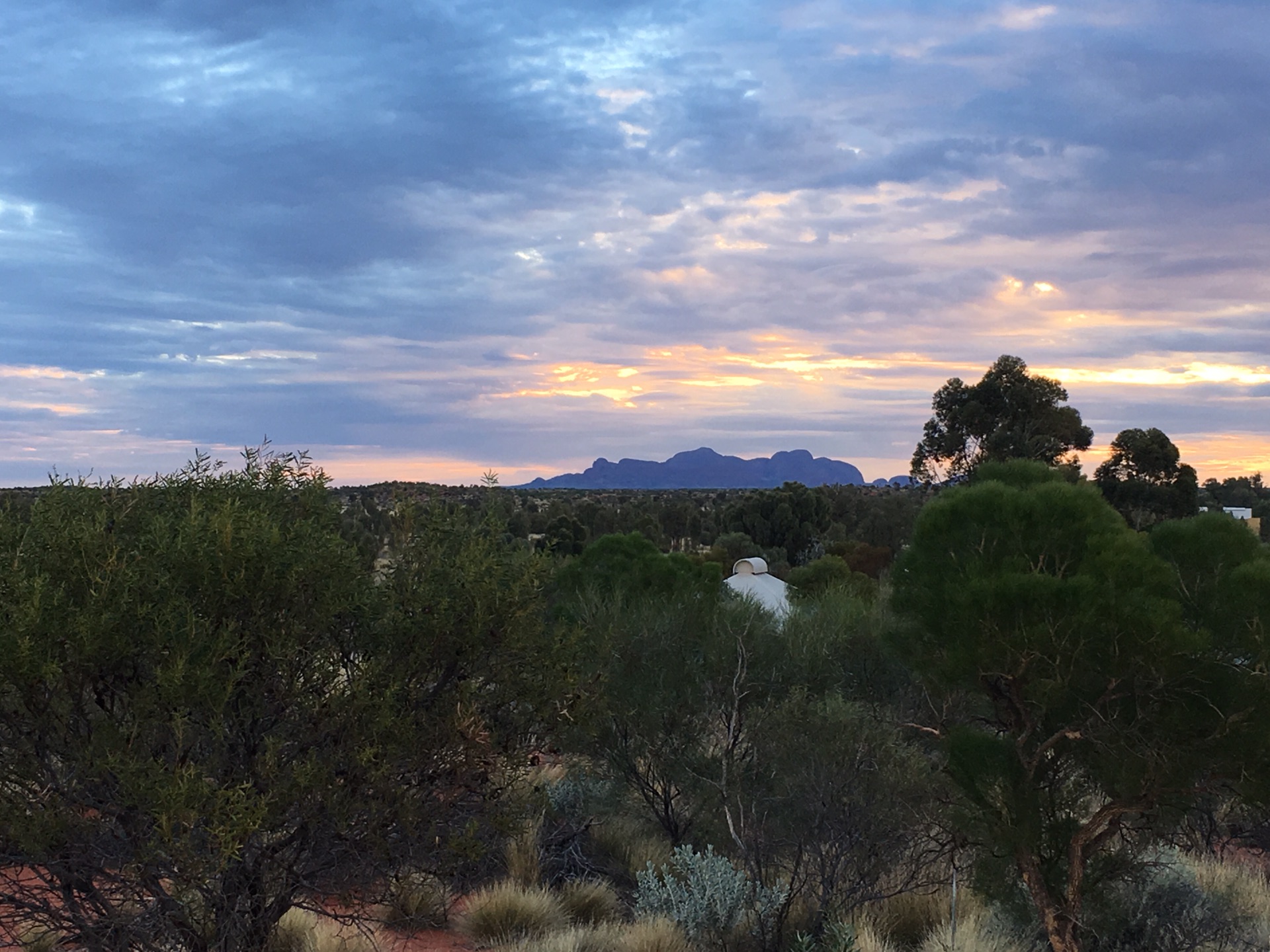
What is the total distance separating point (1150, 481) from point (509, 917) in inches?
1246

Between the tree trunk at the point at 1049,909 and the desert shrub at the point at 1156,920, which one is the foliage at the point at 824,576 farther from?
the tree trunk at the point at 1049,909

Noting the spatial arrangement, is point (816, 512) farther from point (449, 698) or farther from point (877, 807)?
point (449, 698)

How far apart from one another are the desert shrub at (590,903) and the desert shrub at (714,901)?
0.83m

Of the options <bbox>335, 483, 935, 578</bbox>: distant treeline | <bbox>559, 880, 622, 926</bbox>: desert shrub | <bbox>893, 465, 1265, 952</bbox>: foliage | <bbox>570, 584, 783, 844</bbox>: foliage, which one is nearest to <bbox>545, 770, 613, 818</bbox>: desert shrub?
<bbox>570, 584, 783, 844</bbox>: foliage

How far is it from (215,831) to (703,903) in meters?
4.81

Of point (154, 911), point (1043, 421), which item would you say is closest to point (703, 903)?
point (154, 911)

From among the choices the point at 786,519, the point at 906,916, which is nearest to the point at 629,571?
the point at 906,916

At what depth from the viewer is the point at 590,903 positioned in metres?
9.90

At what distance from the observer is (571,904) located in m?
9.82

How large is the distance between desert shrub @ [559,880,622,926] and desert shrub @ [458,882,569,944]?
16 centimetres

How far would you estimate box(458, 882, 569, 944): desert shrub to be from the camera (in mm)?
9148

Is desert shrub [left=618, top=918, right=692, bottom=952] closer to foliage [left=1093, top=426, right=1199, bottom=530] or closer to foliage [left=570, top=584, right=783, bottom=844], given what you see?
foliage [left=570, top=584, right=783, bottom=844]

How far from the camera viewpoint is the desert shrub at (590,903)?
31.8 ft

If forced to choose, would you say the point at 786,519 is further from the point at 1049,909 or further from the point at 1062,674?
the point at 1062,674
